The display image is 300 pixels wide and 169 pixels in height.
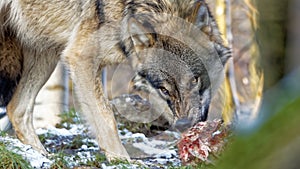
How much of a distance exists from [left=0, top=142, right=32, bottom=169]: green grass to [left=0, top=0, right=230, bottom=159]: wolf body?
78cm

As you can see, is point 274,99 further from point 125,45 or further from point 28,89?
point 28,89

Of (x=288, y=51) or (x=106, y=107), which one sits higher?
(x=106, y=107)

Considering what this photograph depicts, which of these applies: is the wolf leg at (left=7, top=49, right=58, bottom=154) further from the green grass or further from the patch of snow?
the green grass

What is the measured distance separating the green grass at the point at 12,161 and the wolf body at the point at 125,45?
0.78 m

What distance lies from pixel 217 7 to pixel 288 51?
20.3 feet

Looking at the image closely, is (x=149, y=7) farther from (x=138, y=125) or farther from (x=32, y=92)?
(x=138, y=125)

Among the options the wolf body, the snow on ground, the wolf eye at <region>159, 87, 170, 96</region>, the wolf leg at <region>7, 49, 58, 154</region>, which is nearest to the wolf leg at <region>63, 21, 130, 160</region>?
the wolf body

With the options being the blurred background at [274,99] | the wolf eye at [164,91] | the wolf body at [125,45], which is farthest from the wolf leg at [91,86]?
the blurred background at [274,99]

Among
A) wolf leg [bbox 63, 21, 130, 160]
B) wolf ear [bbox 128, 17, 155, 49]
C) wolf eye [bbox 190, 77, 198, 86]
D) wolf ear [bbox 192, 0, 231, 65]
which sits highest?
wolf ear [bbox 192, 0, 231, 65]

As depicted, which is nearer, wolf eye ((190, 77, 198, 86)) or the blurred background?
the blurred background

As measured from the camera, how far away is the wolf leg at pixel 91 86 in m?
3.61

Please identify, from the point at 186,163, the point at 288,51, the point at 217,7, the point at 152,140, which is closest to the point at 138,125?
the point at 152,140

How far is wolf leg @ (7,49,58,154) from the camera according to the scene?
4148 millimetres

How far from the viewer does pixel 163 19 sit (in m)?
3.71
